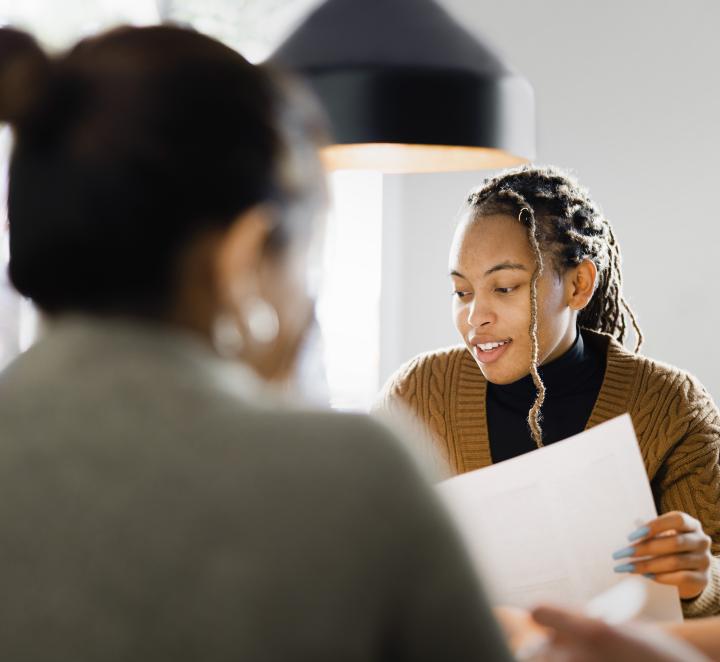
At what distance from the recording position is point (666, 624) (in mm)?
1068

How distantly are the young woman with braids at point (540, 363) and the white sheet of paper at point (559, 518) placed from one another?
1.09 ft

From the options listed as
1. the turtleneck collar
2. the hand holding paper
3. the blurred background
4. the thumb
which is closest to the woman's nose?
the turtleneck collar

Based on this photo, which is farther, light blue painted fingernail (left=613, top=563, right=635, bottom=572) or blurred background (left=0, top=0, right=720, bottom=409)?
blurred background (left=0, top=0, right=720, bottom=409)

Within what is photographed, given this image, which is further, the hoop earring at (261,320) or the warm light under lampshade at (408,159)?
the warm light under lampshade at (408,159)

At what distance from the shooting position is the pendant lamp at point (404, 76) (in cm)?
92

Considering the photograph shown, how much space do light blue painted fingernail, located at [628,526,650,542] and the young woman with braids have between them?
0.34m

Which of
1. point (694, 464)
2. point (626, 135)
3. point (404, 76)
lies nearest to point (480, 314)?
point (694, 464)

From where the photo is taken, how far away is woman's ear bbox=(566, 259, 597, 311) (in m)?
1.60

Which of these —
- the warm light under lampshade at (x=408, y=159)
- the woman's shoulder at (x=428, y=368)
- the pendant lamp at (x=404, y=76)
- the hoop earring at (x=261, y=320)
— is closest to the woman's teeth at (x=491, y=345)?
the woman's shoulder at (x=428, y=368)

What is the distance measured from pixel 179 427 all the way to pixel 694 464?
1176 millimetres

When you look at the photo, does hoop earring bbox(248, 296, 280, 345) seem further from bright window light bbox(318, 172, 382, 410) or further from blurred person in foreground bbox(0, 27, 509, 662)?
bright window light bbox(318, 172, 382, 410)

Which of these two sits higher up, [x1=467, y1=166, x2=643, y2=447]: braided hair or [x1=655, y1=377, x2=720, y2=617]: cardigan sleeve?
[x1=467, y1=166, x2=643, y2=447]: braided hair

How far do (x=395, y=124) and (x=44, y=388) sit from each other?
1.85ft

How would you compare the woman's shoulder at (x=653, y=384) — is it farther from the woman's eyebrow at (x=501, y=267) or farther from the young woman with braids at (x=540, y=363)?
the woman's eyebrow at (x=501, y=267)
